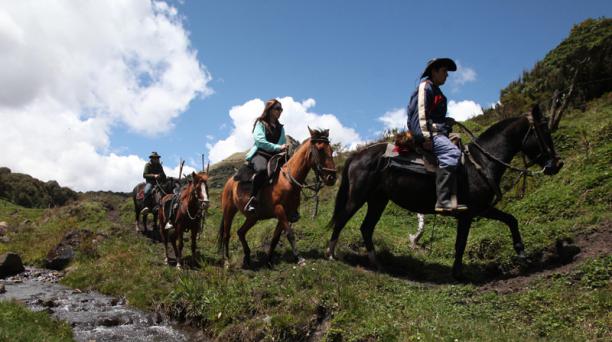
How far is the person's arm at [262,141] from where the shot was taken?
393 inches

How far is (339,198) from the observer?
31.4 ft

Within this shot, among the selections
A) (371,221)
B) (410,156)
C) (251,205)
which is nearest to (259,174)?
(251,205)

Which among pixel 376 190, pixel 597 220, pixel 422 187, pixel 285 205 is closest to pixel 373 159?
pixel 376 190

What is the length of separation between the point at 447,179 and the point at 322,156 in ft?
8.81

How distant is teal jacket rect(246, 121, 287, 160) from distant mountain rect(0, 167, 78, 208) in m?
36.4

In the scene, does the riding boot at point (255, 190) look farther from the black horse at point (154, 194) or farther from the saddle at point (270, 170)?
the black horse at point (154, 194)

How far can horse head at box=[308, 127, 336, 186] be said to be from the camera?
29.0ft

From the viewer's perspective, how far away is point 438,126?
8008 mm

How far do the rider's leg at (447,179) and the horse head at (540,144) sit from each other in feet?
4.53

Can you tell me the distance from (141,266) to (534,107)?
10156mm

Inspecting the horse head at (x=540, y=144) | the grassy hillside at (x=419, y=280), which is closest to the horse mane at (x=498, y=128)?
the horse head at (x=540, y=144)

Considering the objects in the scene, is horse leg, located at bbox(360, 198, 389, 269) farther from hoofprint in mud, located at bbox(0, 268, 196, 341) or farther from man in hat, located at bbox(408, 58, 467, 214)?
hoofprint in mud, located at bbox(0, 268, 196, 341)

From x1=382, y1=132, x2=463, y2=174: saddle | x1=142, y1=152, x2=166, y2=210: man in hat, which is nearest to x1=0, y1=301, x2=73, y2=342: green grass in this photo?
x1=382, y1=132, x2=463, y2=174: saddle

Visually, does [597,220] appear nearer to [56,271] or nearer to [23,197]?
[56,271]
